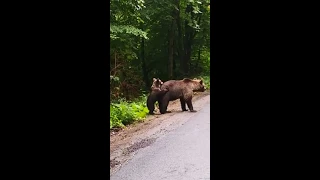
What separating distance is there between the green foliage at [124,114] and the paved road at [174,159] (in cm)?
75

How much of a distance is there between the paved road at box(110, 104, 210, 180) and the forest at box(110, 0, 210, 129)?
0.94m

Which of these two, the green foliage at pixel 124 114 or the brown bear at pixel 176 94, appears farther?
the brown bear at pixel 176 94

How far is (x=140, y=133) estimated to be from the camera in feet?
16.5

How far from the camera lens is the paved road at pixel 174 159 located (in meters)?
3.29

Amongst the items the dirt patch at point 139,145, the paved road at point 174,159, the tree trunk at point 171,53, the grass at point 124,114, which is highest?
the tree trunk at point 171,53

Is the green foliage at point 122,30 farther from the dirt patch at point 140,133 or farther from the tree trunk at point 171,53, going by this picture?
the tree trunk at point 171,53

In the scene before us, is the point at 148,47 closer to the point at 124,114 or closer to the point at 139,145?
the point at 124,114

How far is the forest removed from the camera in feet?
18.4

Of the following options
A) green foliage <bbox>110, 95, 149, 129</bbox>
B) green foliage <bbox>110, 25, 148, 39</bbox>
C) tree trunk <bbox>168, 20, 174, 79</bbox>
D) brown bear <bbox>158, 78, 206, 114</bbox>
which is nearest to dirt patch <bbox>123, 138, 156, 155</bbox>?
green foliage <bbox>110, 95, 149, 129</bbox>

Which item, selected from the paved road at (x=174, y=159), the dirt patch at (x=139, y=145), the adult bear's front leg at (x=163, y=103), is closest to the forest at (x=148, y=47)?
the adult bear's front leg at (x=163, y=103)

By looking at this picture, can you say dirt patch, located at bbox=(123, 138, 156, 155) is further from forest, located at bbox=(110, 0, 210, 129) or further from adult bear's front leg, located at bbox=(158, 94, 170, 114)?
adult bear's front leg, located at bbox=(158, 94, 170, 114)

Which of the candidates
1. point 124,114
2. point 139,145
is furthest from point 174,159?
point 124,114
